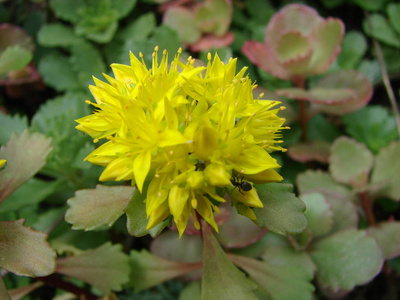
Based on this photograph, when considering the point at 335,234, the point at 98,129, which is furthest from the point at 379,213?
the point at 98,129

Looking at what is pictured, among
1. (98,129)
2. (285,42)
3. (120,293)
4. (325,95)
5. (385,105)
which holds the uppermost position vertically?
(98,129)

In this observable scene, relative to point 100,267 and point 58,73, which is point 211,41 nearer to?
point 58,73

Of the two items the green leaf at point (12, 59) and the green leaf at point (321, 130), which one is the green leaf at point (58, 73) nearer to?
the green leaf at point (12, 59)

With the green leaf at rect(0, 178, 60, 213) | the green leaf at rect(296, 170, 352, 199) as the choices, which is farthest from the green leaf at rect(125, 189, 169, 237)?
the green leaf at rect(296, 170, 352, 199)

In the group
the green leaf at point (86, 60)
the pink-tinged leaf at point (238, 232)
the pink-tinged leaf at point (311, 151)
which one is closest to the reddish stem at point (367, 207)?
the pink-tinged leaf at point (311, 151)

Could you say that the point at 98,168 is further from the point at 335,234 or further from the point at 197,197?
the point at 335,234

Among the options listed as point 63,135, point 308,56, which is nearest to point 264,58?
point 308,56

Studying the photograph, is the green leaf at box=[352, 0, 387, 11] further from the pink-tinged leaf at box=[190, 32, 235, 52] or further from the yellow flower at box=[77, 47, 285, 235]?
the yellow flower at box=[77, 47, 285, 235]
